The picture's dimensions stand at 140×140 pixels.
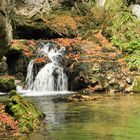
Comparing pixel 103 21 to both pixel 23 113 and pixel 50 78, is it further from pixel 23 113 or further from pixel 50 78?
pixel 23 113

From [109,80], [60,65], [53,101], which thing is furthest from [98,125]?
[60,65]

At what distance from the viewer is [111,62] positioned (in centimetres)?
2711

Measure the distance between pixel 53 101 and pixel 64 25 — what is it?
13566mm

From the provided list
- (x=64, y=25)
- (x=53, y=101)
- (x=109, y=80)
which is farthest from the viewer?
(x=64, y=25)

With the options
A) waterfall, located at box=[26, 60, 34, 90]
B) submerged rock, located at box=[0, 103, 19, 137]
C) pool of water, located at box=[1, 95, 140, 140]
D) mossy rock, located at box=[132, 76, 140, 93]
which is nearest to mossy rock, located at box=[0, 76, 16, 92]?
waterfall, located at box=[26, 60, 34, 90]

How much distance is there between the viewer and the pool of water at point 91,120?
12.3 m

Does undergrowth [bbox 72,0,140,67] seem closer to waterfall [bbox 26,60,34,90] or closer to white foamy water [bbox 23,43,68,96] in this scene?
white foamy water [bbox 23,43,68,96]

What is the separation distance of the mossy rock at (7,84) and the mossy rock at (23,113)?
11.1 m

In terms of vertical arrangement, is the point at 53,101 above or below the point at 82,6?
below

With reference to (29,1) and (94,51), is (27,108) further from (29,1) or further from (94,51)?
(29,1)

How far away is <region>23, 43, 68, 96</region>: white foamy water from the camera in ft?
87.8

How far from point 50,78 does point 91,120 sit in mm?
12384

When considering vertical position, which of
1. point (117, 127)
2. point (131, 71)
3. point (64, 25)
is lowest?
point (117, 127)

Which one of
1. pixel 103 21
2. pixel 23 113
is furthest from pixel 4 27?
pixel 103 21
